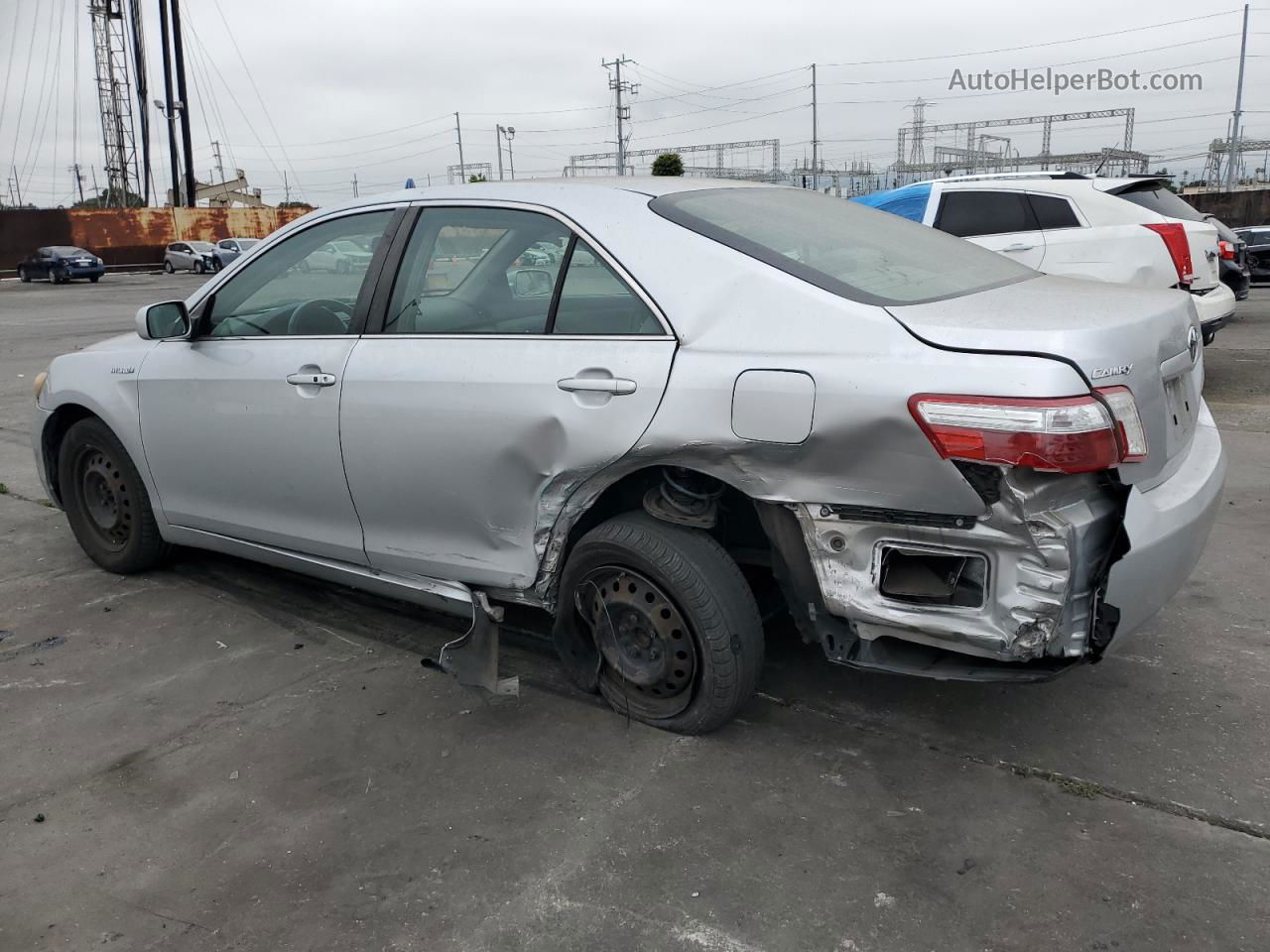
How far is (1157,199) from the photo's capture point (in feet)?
27.7

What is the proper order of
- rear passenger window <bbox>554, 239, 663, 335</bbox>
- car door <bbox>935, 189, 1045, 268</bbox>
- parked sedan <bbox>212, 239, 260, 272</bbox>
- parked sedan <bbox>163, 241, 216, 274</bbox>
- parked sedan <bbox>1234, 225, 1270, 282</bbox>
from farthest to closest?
parked sedan <bbox>163, 241, 216, 274</bbox>
parked sedan <bbox>212, 239, 260, 272</bbox>
parked sedan <bbox>1234, 225, 1270, 282</bbox>
car door <bbox>935, 189, 1045, 268</bbox>
rear passenger window <bbox>554, 239, 663, 335</bbox>

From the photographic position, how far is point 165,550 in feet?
15.3

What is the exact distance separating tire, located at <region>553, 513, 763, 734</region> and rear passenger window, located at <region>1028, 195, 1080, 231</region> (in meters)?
6.51

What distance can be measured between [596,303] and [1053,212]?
21.4ft

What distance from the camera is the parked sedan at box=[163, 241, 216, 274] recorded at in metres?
40.1

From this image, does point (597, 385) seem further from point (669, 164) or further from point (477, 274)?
point (669, 164)

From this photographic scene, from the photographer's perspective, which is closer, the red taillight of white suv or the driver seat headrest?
the red taillight of white suv

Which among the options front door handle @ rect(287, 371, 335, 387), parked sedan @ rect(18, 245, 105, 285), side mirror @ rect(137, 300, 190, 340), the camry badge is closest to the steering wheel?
front door handle @ rect(287, 371, 335, 387)

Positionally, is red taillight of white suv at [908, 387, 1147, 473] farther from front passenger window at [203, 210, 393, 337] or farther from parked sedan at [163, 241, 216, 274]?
parked sedan at [163, 241, 216, 274]

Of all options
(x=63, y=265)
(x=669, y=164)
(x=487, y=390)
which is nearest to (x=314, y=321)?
(x=487, y=390)

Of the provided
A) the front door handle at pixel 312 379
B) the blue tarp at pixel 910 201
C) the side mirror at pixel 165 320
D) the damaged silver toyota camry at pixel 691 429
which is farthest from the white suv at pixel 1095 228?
the side mirror at pixel 165 320

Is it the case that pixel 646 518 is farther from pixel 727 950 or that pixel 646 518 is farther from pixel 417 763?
pixel 727 950

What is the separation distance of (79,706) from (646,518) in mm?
2074

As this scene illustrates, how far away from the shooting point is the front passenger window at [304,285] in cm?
364
